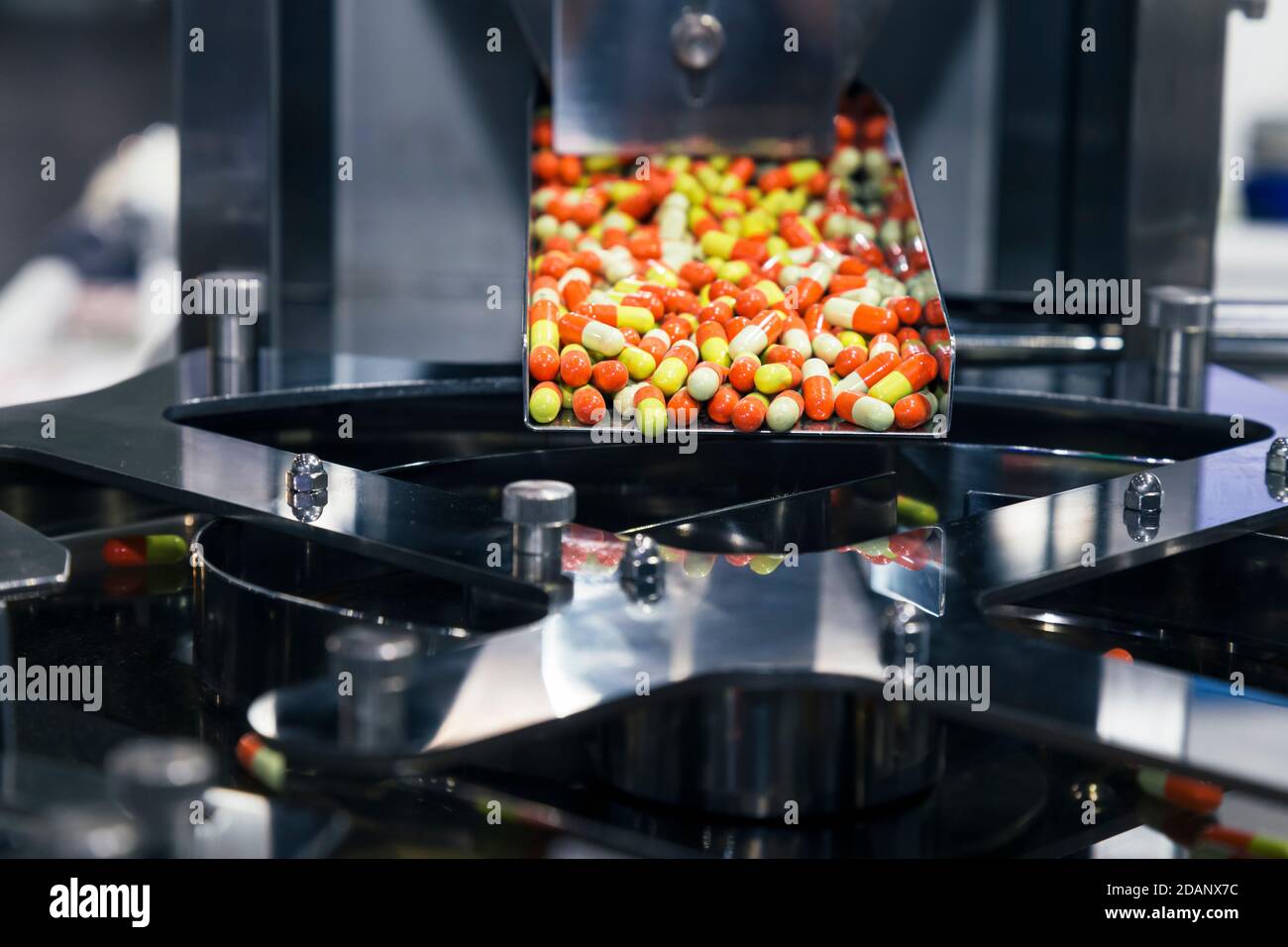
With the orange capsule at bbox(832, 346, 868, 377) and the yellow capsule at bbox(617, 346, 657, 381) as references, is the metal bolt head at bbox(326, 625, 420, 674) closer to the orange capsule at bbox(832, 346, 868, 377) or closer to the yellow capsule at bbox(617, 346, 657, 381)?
the yellow capsule at bbox(617, 346, 657, 381)

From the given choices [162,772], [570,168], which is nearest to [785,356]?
[570,168]

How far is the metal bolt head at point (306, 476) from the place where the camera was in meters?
1.29

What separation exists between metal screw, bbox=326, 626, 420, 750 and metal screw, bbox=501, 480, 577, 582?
22cm

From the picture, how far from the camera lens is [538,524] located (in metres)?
1.14

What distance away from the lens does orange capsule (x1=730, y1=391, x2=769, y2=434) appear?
150 centimetres

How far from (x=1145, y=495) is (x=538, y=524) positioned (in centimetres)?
49

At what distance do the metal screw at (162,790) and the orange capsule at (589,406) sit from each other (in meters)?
0.74

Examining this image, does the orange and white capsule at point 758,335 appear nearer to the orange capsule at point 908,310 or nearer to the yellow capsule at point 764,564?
the orange capsule at point 908,310

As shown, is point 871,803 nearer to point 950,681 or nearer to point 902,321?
point 950,681

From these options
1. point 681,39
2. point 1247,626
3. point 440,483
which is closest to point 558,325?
point 440,483

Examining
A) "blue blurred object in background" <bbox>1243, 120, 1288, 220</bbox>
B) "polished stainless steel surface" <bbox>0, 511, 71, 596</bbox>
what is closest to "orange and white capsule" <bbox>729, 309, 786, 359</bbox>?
"polished stainless steel surface" <bbox>0, 511, 71, 596</bbox>

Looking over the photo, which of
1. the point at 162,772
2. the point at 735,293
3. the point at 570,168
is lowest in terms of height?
the point at 162,772

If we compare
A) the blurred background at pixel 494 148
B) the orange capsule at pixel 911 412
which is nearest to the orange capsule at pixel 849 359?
the orange capsule at pixel 911 412

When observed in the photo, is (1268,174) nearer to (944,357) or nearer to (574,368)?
(944,357)
